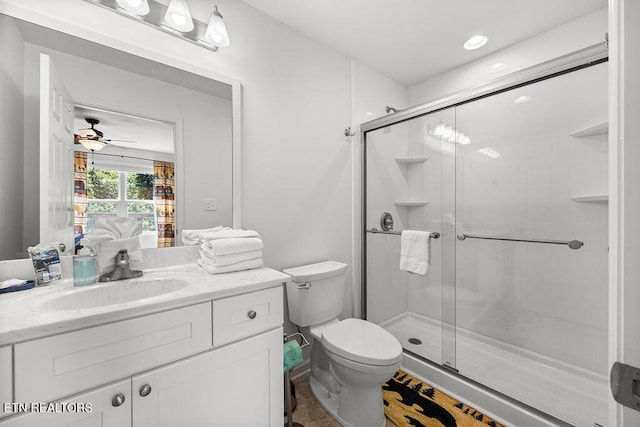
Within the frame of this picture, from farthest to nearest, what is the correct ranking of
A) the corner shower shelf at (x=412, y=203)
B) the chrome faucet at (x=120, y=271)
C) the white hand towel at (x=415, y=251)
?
the corner shower shelf at (x=412, y=203)
the white hand towel at (x=415, y=251)
the chrome faucet at (x=120, y=271)

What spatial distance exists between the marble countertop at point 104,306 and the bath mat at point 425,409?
3.55ft

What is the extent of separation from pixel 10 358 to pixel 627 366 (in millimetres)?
1270

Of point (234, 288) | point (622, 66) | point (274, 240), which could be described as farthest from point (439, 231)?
point (622, 66)

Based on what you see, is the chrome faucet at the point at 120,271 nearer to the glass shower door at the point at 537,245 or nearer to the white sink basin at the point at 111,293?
the white sink basin at the point at 111,293

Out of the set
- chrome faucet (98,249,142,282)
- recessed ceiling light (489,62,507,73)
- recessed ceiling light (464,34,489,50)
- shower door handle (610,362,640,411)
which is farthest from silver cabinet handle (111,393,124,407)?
recessed ceiling light (489,62,507,73)

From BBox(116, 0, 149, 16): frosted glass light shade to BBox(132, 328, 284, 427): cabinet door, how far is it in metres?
1.51

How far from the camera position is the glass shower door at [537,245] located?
152cm

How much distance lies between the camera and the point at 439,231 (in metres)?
2.00

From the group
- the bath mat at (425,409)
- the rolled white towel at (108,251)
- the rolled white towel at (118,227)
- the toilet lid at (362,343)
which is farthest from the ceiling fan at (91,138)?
the bath mat at (425,409)

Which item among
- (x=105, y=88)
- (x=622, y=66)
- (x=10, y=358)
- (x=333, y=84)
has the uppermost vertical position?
(x=333, y=84)

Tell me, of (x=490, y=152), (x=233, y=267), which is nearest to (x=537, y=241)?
(x=490, y=152)

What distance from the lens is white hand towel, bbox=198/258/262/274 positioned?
48.5 inches

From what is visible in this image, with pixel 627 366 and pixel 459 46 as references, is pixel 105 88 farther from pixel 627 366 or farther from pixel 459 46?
pixel 459 46

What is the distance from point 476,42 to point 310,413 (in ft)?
8.94
